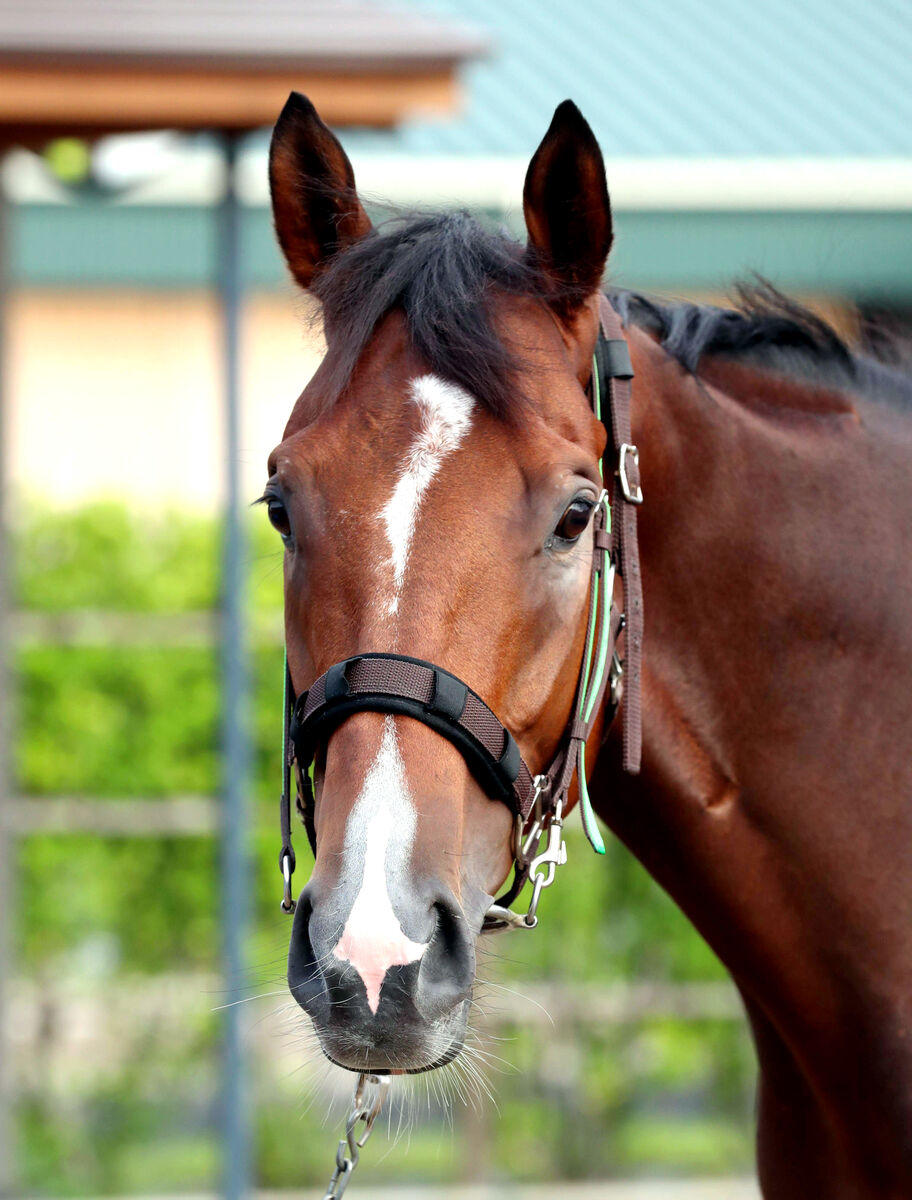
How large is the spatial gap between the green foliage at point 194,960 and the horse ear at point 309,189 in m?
3.35

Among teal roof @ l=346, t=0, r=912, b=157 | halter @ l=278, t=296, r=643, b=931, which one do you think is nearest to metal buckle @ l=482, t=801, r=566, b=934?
halter @ l=278, t=296, r=643, b=931

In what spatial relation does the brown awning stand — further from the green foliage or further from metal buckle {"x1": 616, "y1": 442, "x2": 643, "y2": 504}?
metal buckle {"x1": 616, "y1": 442, "x2": 643, "y2": 504}

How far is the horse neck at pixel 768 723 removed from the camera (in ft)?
6.86

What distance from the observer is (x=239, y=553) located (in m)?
4.60

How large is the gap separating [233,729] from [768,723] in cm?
277

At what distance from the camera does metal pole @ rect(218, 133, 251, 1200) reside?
4418mm

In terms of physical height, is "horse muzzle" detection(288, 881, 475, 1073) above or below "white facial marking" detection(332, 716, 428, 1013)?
below

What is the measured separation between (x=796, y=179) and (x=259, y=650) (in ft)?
10.1

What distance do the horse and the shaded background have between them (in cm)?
258

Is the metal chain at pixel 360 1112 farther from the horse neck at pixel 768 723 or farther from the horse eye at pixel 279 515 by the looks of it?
the horse eye at pixel 279 515

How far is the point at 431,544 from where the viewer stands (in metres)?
1.70

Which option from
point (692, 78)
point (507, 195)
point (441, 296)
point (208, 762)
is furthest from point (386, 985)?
point (692, 78)

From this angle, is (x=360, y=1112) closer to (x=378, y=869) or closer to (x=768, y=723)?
(x=378, y=869)

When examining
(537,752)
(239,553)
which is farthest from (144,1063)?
(537,752)
